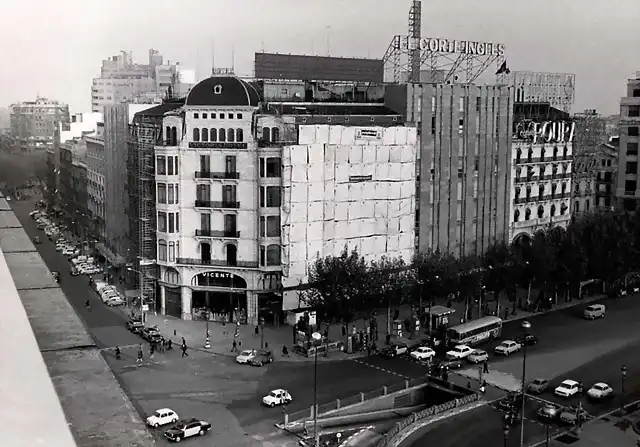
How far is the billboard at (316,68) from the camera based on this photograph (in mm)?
13578

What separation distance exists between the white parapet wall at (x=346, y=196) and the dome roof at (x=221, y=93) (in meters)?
0.96

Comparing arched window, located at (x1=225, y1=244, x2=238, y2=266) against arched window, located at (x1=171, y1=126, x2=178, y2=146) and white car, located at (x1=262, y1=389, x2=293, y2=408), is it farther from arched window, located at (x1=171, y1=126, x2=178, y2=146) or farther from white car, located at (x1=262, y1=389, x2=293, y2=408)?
white car, located at (x1=262, y1=389, x2=293, y2=408)

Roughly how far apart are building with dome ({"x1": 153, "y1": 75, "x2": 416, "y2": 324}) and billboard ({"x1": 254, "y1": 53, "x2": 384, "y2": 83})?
8.16ft

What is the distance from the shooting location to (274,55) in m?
13.6

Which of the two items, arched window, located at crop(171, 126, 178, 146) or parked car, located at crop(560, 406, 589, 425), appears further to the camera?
arched window, located at crop(171, 126, 178, 146)

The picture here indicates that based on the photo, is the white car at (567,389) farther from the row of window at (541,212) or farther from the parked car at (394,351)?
the row of window at (541,212)

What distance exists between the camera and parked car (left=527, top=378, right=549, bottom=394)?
321 inches

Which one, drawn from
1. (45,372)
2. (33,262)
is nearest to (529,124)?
(33,262)

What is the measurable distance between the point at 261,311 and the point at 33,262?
5.41 metres

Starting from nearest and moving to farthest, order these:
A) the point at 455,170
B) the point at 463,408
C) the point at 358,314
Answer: the point at 463,408 < the point at 358,314 < the point at 455,170

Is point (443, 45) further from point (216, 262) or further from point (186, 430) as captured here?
point (186, 430)

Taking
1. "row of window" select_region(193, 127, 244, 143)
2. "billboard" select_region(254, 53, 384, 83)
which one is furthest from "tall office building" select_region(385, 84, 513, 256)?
"row of window" select_region(193, 127, 244, 143)

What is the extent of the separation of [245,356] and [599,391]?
3.86m

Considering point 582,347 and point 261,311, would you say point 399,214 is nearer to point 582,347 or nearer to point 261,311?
point 261,311
